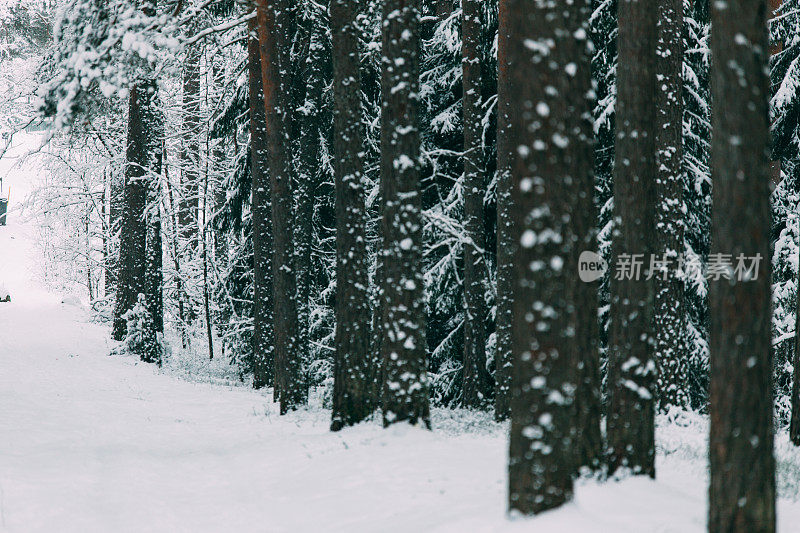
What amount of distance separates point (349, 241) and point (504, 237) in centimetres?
313

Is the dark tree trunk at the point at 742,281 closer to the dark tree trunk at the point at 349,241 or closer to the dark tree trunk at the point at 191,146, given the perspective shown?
the dark tree trunk at the point at 349,241

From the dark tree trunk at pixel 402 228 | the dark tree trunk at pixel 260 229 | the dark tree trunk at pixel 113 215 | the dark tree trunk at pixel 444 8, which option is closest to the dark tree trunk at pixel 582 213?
the dark tree trunk at pixel 402 228

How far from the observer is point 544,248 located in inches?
207

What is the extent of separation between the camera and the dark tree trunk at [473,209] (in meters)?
13.4

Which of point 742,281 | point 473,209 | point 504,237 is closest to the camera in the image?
point 742,281

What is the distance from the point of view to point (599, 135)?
1404cm

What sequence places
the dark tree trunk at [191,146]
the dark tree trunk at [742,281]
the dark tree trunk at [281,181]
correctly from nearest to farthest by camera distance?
the dark tree trunk at [742,281], the dark tree trunk at [281,181], the dark tree trunk at [191,146]

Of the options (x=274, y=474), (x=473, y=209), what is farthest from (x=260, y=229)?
(x=274, y=474)

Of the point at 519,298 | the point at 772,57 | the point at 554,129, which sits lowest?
the point at 519,298

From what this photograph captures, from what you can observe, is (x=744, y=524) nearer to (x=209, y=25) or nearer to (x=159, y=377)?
(x=209, y=25)

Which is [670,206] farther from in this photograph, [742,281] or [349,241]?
[742,281]

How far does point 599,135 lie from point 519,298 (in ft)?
31.6

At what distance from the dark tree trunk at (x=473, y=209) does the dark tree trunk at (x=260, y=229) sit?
4.22 metres

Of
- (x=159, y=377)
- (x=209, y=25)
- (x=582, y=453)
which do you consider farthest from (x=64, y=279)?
(x=582, y=453)
